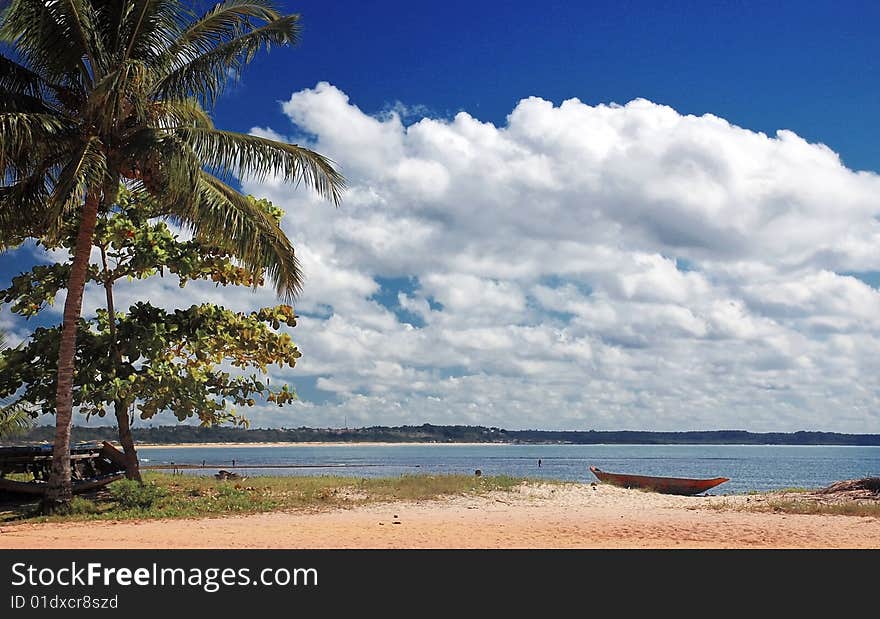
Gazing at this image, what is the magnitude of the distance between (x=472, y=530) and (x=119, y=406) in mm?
11903

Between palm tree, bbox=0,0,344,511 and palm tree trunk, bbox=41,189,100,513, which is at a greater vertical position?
palm tree, bbox=0,0,344,511

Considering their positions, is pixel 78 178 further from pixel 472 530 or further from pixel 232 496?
pixel 472 530

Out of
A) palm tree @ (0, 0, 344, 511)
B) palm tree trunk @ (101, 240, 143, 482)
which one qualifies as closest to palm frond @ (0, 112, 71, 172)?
palm tree @ (0, 0, 344, 511)

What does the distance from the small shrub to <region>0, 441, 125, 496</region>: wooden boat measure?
4.22 feet

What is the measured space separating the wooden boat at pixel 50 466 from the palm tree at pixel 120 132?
1.42 m

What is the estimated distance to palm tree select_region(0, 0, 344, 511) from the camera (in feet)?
56.7

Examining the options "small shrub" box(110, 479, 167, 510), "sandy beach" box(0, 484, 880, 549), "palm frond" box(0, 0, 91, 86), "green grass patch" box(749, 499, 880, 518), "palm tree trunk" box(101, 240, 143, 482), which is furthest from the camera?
"palm tree trunk" box(101, 240, 143, 482)

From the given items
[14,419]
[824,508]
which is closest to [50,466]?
[14,419]

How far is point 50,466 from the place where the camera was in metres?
22.7

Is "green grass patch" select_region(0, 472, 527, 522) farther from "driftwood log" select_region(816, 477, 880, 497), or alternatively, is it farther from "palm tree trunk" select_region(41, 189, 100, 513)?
"driftwood log" select_region(816, 477, 880, 497)

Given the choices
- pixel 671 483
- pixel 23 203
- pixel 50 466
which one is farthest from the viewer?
pixel 671 483
